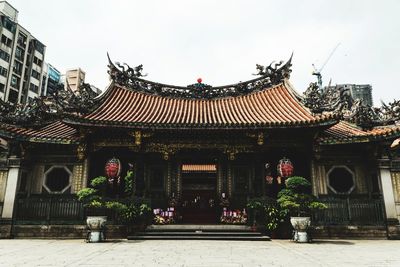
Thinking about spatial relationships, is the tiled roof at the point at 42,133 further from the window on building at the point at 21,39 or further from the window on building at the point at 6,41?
the window on building at the point at 21,39

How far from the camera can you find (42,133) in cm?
1089

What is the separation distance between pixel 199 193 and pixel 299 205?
901cm

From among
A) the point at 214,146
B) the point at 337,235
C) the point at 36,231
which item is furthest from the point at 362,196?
the point at 36,231

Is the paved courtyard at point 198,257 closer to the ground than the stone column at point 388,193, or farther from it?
closer to the ground

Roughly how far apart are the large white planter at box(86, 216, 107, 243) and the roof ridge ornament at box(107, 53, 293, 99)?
25.0 ft

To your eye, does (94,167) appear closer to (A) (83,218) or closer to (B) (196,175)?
(A) (83,218)

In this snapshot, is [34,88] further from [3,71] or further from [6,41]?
[6,41]

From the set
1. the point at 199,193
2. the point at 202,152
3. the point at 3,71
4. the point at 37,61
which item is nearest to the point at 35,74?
the point at 37,61

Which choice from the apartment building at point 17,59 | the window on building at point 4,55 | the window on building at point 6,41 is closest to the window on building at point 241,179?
the apartment building at point 17,59

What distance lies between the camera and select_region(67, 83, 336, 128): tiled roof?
1051 centimetres

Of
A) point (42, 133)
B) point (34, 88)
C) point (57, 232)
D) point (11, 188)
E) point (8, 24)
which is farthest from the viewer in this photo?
point (34, 88)

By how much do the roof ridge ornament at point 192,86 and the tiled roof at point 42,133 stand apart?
418 centimetres

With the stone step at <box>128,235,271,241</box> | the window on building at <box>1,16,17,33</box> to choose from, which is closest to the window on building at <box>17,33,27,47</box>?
the window on building at <box>1,16,17,33</box>

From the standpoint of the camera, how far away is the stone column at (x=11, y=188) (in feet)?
32.9
